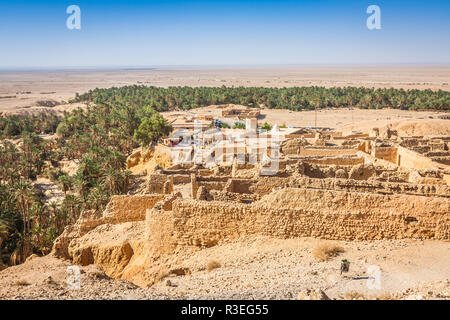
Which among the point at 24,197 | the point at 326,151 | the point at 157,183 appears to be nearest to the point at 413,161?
the point at 326,151

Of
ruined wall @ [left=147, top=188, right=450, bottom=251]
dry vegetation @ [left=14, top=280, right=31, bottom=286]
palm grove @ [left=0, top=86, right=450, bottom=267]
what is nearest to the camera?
dry vegetation @ [left=14, top=280, right=31, bottom=286]

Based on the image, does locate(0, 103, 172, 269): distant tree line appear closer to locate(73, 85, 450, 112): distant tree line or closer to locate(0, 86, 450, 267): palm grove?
locate(0, 86, 450, 267): palm grove

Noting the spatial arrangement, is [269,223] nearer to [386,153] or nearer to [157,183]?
[157,183]

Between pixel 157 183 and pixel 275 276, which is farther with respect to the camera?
pixel 157 183

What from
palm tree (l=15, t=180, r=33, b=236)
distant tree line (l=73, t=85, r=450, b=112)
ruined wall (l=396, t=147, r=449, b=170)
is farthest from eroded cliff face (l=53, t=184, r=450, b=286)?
distant tree line (l=73, t=85, r=450, b=112)
